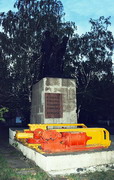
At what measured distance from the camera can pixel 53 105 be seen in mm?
9961

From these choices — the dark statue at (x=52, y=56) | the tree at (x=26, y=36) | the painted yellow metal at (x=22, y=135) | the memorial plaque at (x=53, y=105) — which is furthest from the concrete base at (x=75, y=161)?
the tree at (x=26, y=36)

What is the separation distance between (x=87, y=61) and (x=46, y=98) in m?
11.6

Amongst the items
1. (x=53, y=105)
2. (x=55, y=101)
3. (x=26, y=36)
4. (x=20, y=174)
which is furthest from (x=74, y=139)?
(x=26, y=36)

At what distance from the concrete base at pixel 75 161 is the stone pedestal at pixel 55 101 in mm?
3527

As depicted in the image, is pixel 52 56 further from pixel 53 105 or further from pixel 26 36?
pixel 26 36

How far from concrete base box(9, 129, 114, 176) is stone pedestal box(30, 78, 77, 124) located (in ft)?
11.6

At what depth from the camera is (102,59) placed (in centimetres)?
2081

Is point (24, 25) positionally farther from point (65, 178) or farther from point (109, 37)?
point (65, 178)

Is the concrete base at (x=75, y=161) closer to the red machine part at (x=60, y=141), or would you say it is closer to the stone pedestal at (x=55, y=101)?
the red machine part at (x=60, y=141)

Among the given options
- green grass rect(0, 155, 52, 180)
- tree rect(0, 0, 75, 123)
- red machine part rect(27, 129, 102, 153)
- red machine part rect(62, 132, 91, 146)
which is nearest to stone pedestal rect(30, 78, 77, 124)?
red machine part rect(27, 129, 102, 153)

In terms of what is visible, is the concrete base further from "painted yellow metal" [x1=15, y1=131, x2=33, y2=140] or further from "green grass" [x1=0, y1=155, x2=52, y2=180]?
"painted yellow metal" [x1=15, y1=131, x2=33, y2=140]

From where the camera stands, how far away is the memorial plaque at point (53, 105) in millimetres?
9828

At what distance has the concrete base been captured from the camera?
5393 millimetres

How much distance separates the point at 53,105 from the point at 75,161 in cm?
451
